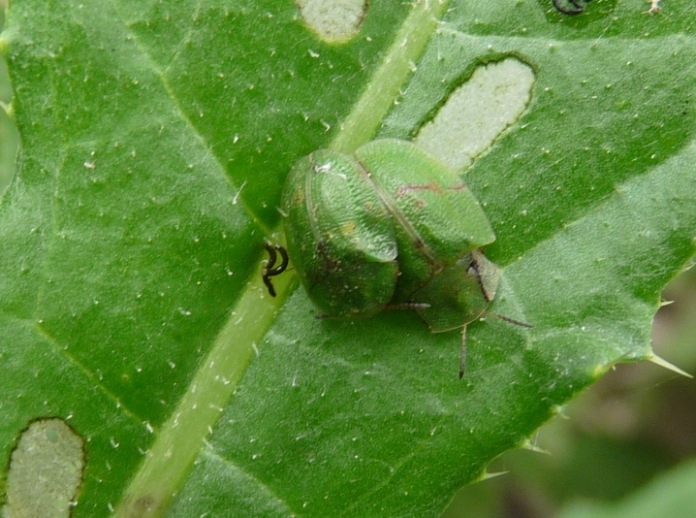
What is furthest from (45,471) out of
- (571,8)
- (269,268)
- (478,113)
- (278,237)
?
(571,8)

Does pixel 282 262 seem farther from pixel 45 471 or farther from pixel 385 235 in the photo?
pixel 45 471

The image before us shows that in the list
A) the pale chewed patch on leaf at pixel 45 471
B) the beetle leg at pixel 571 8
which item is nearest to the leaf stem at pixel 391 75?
the beetle leg at pixel 571 8

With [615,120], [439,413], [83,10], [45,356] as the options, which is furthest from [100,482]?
[615,120]

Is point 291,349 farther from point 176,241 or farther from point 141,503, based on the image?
point 141,503

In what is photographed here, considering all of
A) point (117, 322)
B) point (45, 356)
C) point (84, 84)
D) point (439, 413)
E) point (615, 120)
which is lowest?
point (45, 356)

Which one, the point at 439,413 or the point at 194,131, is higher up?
the point at 194,131

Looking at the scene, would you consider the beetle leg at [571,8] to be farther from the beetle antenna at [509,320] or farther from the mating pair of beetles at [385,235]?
the beetle antenna at [509,320]
